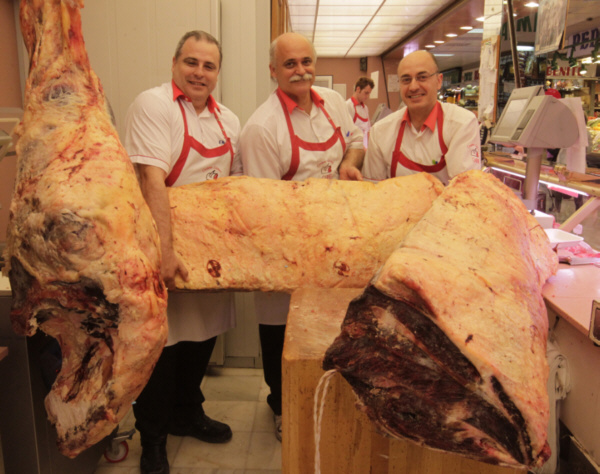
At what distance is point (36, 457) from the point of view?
192 cm

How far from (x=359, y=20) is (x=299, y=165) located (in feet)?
22.7

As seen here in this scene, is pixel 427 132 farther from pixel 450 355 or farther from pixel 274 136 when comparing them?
pixel 450 355

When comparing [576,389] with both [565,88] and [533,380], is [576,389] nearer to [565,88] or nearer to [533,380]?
[533,380]

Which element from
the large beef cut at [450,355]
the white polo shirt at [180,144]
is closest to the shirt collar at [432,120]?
the white polo shirt at [180,144]

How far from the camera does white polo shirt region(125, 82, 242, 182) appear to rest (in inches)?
78.7

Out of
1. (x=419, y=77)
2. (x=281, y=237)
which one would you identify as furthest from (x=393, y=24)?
(x=281, y=237)

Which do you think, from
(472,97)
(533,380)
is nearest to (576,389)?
(533,380)

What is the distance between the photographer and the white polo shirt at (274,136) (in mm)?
2322

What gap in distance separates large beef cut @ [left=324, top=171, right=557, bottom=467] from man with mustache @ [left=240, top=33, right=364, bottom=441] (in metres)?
1.32

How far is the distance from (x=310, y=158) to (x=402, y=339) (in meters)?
1.53

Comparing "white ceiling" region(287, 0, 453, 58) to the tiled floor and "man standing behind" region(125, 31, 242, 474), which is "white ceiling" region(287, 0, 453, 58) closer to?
"man standing behind" region(125, 31, 242, 474)

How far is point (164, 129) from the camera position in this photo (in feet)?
6.75

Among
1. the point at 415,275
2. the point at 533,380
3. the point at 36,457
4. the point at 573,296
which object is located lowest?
the point at 36,457

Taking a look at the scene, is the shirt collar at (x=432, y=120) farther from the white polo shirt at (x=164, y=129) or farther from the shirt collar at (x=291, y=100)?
the white polo shirt at (x=164, y=129)
